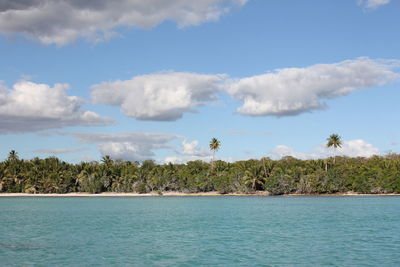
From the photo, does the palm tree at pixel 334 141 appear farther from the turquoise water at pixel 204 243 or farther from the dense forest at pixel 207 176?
the turquoise water at pixel 204 243

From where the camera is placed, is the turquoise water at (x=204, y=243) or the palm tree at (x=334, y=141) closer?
the turquoise water at (x=204, y=243)

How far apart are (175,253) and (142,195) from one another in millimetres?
144533

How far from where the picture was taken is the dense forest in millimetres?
157250

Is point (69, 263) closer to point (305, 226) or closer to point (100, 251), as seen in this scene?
point (100, 251)

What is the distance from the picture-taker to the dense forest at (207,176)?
15725 cm

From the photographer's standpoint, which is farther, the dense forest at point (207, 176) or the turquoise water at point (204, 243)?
the dense forest at point (207, 176)

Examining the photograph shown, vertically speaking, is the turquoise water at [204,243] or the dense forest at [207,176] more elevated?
the dense forest at [207,176]

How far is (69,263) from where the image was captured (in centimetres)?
3173

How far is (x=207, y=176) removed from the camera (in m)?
174

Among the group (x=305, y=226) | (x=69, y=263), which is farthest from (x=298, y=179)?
(x=69, y=263)

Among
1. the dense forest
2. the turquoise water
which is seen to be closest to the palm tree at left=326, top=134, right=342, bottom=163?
the dense forest

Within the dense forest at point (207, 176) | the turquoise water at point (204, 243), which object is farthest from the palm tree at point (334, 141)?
the turquoise water at point (204, 243)

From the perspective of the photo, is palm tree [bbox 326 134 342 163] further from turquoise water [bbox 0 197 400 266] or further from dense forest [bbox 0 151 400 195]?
turquoise water [bbox 0 197 400 266]

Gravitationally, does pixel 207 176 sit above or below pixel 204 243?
above
